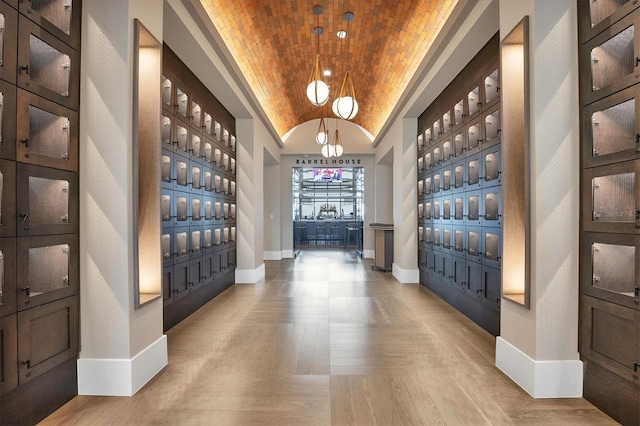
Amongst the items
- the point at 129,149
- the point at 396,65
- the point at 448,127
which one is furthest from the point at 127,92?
the point at 396,65

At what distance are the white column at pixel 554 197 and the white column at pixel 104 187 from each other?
2.64 meters

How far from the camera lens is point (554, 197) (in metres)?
2.34

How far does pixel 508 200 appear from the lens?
273 centimetres

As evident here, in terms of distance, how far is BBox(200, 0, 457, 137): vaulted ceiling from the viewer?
14.6 ft

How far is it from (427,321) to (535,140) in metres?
2.37

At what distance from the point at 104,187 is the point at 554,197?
2.92 m

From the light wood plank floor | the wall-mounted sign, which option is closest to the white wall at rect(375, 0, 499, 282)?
the wall-mounted sign

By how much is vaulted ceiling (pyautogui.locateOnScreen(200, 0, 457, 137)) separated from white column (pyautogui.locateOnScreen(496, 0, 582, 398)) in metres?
1.62

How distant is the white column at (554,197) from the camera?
232cm

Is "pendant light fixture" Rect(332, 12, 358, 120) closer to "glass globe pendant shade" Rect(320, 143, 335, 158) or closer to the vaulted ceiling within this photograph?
the vaulted ceiling

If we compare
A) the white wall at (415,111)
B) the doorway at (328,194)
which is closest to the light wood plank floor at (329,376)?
the white wall at (415,111)

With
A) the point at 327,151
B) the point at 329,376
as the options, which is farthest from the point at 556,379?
the point at 327,151

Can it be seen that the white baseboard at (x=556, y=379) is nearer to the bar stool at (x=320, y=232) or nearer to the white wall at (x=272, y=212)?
the white wall at (x=272, y=212)

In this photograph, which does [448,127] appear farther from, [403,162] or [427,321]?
[427,321]
